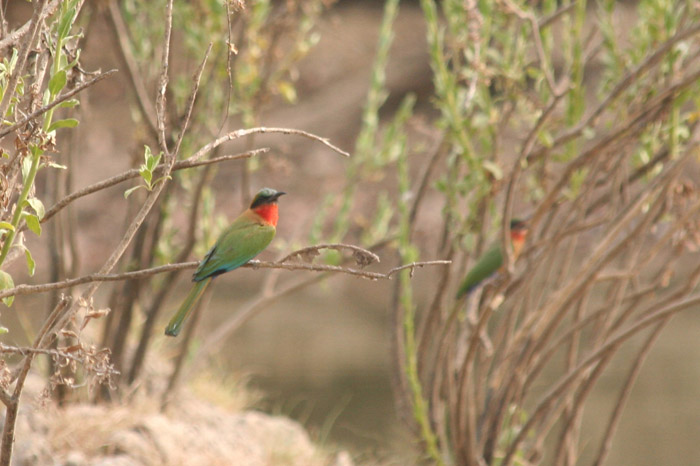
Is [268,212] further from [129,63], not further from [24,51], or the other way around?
[129,63]

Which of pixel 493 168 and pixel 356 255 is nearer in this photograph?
pixel 356 255

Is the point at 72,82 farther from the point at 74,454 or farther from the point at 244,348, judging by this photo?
the point at 244,348

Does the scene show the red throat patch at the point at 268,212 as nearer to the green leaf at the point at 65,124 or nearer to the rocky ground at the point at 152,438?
the green leaf at the point at 65,124

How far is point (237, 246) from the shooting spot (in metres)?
1.10

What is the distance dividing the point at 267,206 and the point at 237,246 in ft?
0.39

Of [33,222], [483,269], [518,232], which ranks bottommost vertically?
[33,222]

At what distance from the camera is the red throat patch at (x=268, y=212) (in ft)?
3.88

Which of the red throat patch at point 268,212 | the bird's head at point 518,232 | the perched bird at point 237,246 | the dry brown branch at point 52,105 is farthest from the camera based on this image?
the bird's head at point 518,232

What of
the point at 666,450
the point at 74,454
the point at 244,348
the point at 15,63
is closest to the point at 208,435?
the point at 74,454

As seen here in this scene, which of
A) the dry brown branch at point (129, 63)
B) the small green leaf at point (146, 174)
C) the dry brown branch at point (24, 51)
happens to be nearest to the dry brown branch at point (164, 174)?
the small green leaf at point (146, 174)

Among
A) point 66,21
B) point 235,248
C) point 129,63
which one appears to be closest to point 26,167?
point 66,21

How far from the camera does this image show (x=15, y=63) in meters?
0.92

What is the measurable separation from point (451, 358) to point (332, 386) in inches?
103

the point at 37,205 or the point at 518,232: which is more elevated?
the point at 518,232
